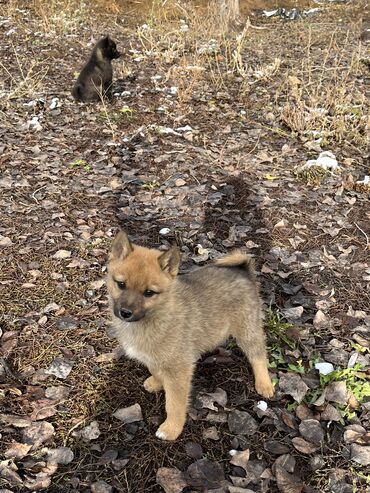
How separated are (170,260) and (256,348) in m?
1.03

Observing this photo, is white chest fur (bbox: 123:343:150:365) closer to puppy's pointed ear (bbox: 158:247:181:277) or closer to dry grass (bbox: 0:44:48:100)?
puppy's pointed ear (bbox: 158:247:181:277)

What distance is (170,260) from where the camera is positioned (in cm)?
336

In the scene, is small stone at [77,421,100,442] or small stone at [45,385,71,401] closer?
small stone at [77,421,100,442]

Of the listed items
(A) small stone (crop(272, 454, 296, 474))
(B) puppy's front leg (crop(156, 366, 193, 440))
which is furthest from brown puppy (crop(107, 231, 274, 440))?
(A) small stone (crop(272, 454, 296, 474))

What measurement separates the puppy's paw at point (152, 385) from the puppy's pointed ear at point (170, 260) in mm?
929

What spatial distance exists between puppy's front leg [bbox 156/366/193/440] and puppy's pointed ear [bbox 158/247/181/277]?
70 centimetres

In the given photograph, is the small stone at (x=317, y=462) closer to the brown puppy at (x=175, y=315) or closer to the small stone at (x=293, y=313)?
the brown puppy at (x=175, y=315)

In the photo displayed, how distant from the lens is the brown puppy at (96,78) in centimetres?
915

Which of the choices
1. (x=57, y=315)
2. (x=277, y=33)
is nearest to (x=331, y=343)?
(x=57, y=315)

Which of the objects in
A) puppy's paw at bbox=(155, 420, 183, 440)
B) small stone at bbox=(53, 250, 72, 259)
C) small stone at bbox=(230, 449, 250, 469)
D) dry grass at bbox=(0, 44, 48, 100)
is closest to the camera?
small stone at bbox=(230, 449, 250, 469)

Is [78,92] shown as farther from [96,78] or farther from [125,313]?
[125,313]

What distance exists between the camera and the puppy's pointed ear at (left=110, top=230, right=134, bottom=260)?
11.1 ft

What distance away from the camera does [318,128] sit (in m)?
8.09

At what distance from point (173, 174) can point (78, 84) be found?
3.67m
